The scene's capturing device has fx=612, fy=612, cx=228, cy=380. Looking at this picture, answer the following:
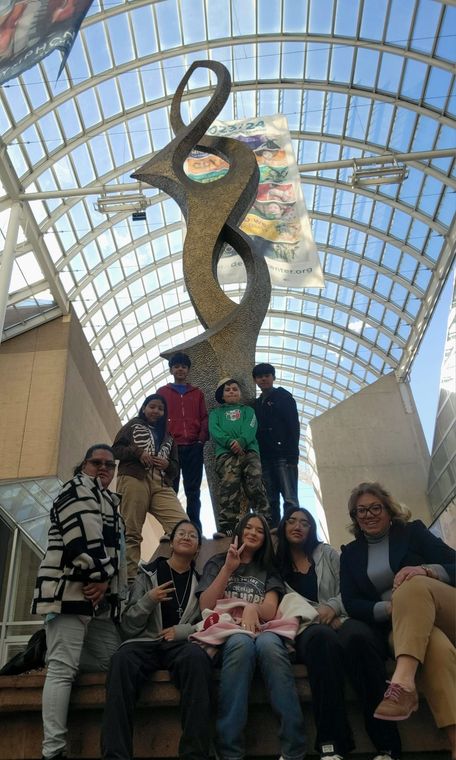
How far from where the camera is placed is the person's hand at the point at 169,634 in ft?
10.8

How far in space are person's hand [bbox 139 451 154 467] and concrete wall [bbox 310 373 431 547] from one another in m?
18.2

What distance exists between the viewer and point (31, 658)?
3.31 m

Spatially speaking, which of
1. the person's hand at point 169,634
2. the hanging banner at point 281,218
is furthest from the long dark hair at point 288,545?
the hanging banner at point 281,218

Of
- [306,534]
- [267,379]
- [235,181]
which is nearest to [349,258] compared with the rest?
[235,181]

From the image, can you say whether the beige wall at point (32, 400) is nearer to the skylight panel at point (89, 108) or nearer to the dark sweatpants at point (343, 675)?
the skylight panel at point (89, 108)

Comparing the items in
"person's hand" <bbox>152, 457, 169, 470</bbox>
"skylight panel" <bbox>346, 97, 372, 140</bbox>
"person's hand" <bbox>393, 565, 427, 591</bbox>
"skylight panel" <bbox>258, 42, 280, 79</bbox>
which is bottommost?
"person's hand" <bbox>393, 565, 427, 591</bbox>

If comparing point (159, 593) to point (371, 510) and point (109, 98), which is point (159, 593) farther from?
point (109, 98)

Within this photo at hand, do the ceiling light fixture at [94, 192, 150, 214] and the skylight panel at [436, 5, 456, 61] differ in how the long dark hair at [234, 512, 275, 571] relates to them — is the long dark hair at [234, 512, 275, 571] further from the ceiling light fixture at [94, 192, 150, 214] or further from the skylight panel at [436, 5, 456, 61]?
the skylight panel at [436, 5, 456, 61]

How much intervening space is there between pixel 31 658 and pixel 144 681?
0.71 m

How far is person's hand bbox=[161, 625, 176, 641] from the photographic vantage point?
328cm

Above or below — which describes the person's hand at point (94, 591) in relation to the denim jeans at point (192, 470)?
below

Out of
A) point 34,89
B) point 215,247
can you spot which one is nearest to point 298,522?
point 215,247

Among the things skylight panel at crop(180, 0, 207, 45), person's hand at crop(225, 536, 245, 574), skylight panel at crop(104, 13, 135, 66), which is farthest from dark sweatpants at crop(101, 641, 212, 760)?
skylight panel at crop(180, 0, 207, 45)

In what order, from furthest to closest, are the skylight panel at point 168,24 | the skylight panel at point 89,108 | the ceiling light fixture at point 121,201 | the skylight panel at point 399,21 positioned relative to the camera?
1. the skylight panel at point 89,108
2. the ceiling light fixture at point 121,201
3. the skylight panel at point 168,24
4. the skylight panel at point 399,21
